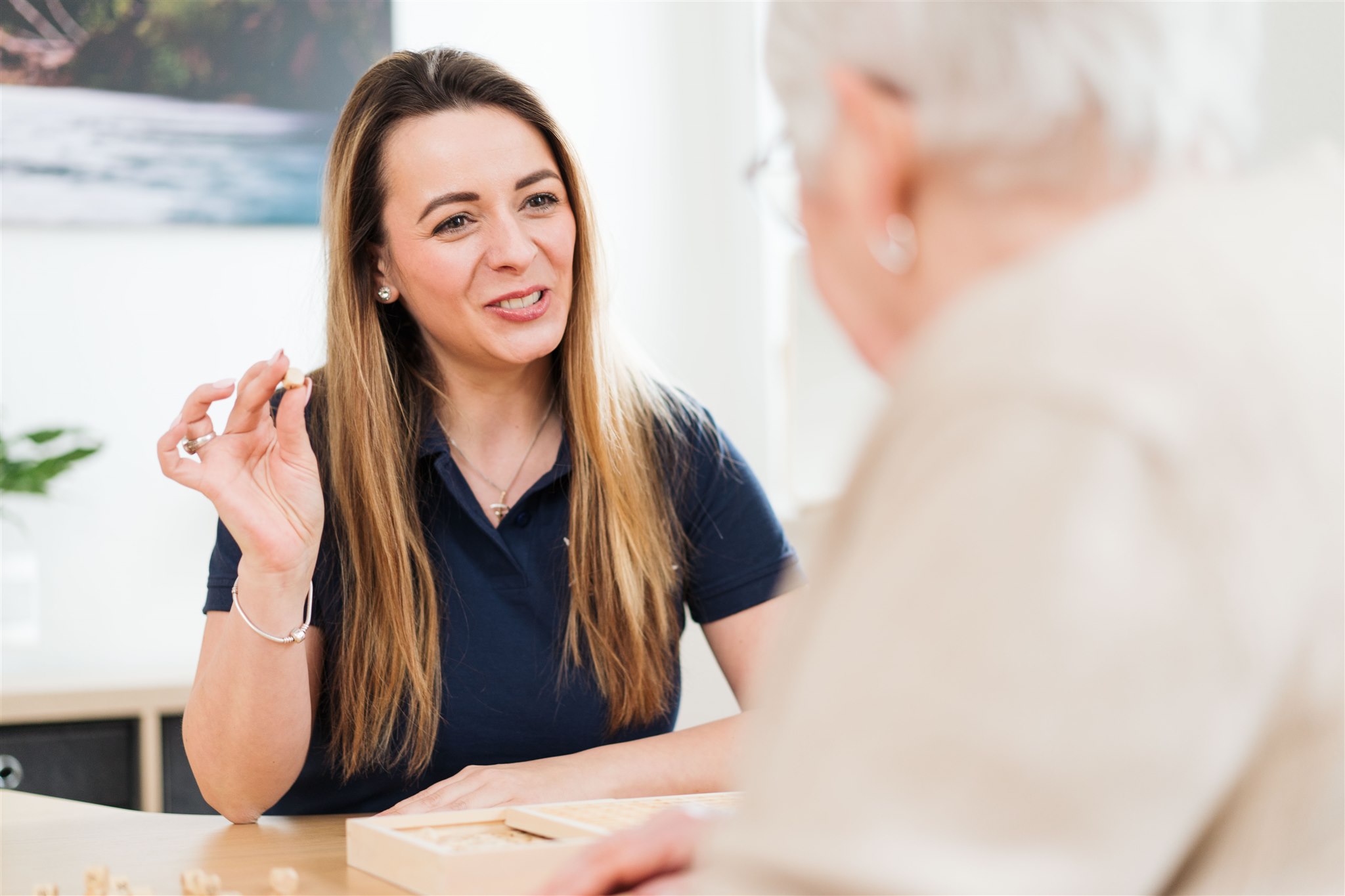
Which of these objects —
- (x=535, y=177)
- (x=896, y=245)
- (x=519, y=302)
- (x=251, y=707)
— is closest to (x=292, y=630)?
(x=251, y=707)

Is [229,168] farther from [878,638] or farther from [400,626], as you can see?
[878,638]

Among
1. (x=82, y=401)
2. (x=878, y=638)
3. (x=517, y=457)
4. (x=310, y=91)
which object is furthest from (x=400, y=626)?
(x=310, y=91)

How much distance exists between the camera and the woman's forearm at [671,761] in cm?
128

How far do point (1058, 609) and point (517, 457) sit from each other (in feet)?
4.14

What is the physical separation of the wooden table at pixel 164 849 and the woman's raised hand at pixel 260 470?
25cm

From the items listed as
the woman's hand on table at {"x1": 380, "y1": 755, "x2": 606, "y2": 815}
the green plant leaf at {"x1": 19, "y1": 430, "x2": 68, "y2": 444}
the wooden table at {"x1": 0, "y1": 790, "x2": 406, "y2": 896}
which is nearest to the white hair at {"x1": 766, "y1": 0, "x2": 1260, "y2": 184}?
the wooden table at {"x1": 0, "y1": 790, "x2": 406, "y2": 896}

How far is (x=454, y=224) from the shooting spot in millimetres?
1525

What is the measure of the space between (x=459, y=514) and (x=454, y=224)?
34 centimetres

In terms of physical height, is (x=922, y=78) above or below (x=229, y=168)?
below

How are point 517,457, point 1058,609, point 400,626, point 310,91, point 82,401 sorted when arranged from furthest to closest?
point 310,91
point 82,401
point 517,457
point 400,626
point 1058,609

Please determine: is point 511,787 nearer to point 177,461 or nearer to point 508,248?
point 177,461

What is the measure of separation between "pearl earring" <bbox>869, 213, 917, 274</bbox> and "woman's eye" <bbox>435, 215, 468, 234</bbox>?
1098mm

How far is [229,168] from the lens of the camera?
279 centimetres

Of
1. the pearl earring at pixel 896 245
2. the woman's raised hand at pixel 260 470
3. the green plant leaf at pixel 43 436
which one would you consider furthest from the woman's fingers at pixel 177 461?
the green plant leaf at pixel 43 436
